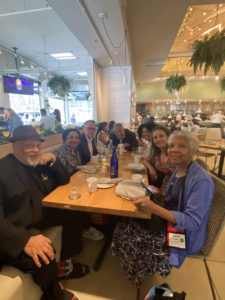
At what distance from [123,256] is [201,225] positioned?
25.8 inches

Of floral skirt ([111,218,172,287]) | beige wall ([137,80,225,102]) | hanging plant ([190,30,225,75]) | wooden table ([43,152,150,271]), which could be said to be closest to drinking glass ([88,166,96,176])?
wooden table ([43,152,150,271])

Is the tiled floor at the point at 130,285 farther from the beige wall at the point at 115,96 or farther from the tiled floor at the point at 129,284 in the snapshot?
the beige wall at the point at 115,96

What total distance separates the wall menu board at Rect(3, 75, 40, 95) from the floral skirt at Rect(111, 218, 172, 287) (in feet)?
19.5

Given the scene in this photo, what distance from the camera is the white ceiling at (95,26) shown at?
2672mm

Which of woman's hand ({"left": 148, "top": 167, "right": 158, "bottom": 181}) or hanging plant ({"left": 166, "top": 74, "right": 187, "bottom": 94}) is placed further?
hanging plant ({"left": 166, "top": 74, "right": 187, "bottom": 94})

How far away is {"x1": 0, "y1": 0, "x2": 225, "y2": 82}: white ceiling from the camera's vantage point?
2672 mm

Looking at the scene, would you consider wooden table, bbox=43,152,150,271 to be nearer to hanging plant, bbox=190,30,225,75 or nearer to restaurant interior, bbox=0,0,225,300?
restaurant interior, bbox=0,0,225,300

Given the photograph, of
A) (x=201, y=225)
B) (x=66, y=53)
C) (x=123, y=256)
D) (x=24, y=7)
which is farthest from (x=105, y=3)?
(x=66, y=53)

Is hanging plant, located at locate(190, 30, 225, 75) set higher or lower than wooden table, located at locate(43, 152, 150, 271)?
higher

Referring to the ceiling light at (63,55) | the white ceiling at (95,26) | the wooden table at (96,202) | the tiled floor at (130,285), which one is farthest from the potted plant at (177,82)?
the wooden table at (96,202)

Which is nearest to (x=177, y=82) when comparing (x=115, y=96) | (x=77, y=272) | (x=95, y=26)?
(x=115, y=96)

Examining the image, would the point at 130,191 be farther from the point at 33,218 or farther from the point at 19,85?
the point at 19,85

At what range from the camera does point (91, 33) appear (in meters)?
3.30

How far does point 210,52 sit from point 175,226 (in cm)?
338
